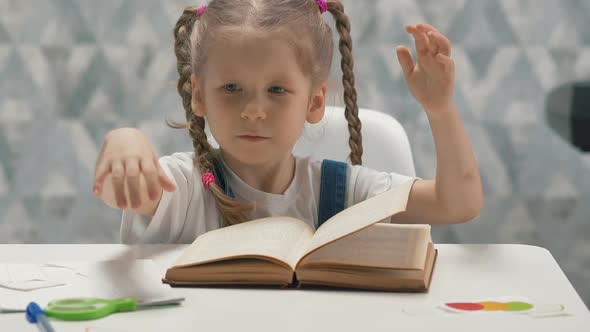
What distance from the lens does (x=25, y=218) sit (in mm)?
2301

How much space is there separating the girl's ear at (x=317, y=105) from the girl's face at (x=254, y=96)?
80 mm

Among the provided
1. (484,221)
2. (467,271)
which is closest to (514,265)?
(467,271)

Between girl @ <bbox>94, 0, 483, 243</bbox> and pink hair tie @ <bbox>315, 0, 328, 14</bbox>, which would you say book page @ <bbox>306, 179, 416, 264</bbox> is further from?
pink hair tie @ <bbox>315, 0, 328, 14</bbox>

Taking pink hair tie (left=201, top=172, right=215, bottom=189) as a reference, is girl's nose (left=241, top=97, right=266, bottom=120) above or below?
above

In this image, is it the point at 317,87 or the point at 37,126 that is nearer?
the point at 317,87

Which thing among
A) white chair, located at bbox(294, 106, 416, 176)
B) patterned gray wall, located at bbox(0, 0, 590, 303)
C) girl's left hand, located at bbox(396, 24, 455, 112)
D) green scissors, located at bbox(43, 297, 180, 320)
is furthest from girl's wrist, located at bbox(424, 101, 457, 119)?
patterned gray wall, located at bbox(0, 0, 590, 303)

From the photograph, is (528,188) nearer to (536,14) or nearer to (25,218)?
(536,14)

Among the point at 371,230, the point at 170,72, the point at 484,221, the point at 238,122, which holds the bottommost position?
the point at 484,221

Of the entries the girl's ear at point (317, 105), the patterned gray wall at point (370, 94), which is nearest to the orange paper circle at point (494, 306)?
the girl's ear at point (317, 105)

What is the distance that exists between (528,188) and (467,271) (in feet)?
4.51

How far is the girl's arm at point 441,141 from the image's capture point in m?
1.13

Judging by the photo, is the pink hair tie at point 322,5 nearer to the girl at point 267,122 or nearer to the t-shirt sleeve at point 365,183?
the girl at point 267,122

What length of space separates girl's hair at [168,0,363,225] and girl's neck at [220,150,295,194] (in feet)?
0.11

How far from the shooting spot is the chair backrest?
1503 mm
